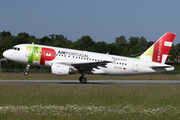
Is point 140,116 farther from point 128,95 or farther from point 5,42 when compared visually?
point 5,42

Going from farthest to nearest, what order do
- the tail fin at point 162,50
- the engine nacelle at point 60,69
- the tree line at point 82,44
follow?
1. the tree line at point 82,44
2. the tail fin at point 162,50
3. the engine nacelle at point 60,69

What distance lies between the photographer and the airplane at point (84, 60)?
29.7 metres

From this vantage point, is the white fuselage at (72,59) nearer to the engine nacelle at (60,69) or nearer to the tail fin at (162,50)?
the tail fin at (162,50)

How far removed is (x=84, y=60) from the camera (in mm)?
30797

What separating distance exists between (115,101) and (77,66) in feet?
45.8

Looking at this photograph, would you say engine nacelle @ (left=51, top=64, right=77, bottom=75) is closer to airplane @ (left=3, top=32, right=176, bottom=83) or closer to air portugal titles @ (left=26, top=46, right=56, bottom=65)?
airplane @ (left=3, top=32, right=176, bottom=83)

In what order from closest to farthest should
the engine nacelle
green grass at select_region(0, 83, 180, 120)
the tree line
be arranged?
green grass at select_region(0, 83, 180, 120) → the engine nacelle → the tree line

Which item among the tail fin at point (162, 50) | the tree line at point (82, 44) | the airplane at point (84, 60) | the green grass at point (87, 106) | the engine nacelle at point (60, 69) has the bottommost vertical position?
the green grass at point (87, 106)

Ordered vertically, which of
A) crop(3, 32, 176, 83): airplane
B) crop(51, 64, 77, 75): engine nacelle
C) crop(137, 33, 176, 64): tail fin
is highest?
crop(137, 33, 176, 64): tail fin

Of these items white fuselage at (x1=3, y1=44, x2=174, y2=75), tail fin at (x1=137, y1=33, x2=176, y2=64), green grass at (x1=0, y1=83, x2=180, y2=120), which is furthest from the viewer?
tail fin at (x1=137, y1=33, x2=176, y2=64)

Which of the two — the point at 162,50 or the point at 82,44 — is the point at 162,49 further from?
the point at 82,44

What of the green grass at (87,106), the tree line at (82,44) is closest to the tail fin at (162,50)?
the green grass at (87,106)

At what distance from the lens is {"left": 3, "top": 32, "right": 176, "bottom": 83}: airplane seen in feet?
97.5

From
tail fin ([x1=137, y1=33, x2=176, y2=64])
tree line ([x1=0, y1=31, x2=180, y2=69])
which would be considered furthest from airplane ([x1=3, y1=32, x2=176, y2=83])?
tree line ([x1=0, y1=31, x2=180, y2=69])
